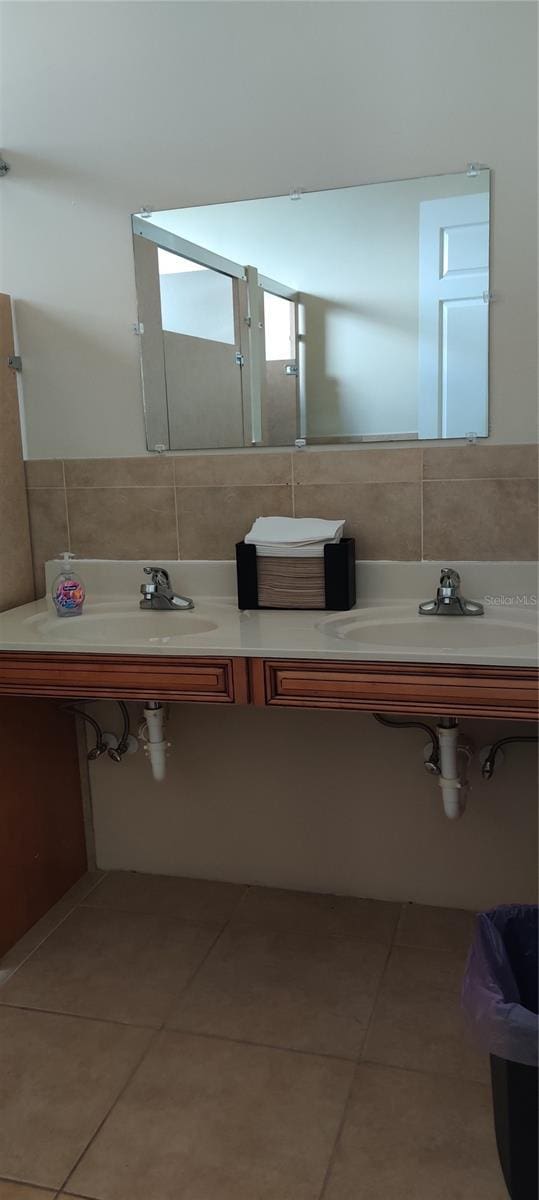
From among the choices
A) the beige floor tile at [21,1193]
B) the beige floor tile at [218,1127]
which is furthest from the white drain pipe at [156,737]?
the beige floor tile at [21,1193]

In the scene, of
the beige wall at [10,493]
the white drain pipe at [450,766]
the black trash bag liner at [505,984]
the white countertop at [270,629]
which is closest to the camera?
the black trash bag liner at [505,984]

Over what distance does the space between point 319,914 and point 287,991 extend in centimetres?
31

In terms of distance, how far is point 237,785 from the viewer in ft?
8.10

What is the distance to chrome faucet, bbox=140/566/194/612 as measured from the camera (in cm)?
229

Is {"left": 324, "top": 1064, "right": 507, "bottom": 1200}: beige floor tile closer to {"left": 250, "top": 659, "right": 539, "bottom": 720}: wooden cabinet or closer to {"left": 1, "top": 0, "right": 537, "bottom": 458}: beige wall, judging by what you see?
{"left": 250, "top": 659, "right": 539, "bottom": 720}: wooden cabinet

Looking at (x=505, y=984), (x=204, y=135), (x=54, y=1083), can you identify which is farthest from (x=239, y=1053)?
(x=204, y=135)

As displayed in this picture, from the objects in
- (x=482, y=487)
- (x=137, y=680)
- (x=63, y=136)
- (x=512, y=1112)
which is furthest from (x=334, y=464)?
(x=512, y=1112)

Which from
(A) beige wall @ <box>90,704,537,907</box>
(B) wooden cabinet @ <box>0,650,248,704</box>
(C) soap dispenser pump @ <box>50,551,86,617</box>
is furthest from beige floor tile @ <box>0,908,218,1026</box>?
(C) soap dispenser pump @ <box>50,551,86,617</box>

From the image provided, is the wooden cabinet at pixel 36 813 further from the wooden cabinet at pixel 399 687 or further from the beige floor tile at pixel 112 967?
the wooden cabinet at pixel 399 687

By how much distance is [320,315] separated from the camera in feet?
7.05

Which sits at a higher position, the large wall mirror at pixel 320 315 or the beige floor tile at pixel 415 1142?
the large wall mirror at pixel 320 315

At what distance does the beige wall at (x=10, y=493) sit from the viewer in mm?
2383

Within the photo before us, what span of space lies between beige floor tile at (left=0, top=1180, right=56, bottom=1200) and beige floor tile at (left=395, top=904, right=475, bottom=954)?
38.3 inches

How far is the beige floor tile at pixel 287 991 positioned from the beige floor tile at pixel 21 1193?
46 cm
